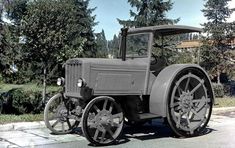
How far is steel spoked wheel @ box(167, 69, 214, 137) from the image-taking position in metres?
9.95

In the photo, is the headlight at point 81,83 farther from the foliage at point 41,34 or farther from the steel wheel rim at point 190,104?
the foliage at point 41,34

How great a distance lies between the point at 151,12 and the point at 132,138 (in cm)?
1690

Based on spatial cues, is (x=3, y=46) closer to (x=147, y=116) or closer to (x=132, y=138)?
(x=132, y=138)

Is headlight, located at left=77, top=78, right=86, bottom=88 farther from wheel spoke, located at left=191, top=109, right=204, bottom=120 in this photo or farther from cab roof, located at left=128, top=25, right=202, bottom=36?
wheel spoke, located at left=191, top=109, right=204, bottom=120

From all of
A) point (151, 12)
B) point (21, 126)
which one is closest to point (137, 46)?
point (21, 126)

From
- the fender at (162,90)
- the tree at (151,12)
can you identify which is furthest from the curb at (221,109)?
the tree at (151,12)

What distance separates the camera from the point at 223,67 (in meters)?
23.9

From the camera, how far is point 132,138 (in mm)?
10031

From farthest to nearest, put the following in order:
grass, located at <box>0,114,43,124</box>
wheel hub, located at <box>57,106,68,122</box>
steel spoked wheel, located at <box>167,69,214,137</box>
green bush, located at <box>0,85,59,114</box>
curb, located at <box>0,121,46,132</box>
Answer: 1. green bush, located at <box>0,85,59,114</box>
2. grass, located at <box>0,114,43,124</box>
3. curb, located at <box>0,121,46,132</box>
4. wheel hub, located at <box>57,106,68,122</box>
5. steel spoked wheel, located at <box>167,69,214,137</box>

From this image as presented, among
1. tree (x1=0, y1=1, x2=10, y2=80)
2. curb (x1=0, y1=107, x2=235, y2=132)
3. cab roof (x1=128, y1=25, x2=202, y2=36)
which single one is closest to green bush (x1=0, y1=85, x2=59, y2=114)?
tree (x1=0, y1=1, x2=10, y2=80)

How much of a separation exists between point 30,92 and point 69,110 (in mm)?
4092

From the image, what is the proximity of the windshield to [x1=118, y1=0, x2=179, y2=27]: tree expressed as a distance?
14.9 metres

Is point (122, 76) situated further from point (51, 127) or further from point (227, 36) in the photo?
point (227, 36)

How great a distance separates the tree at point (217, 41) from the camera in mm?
24094
